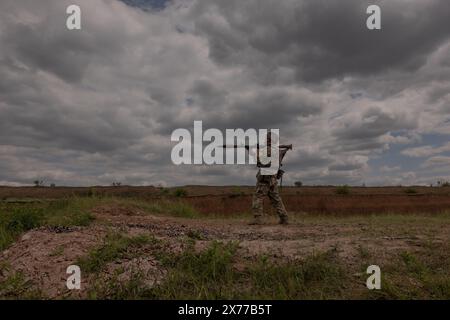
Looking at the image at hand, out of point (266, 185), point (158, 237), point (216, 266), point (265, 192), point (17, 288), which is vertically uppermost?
point (266, 185)

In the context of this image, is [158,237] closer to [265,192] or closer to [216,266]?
[216,266]

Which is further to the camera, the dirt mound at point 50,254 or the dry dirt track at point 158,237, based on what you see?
the dry dirt track at point 158,237

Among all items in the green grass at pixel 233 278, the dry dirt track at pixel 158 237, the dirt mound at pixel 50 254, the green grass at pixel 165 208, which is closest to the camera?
the green grass at pixel 233 278

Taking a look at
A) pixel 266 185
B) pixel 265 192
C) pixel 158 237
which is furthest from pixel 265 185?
pixel 158 237

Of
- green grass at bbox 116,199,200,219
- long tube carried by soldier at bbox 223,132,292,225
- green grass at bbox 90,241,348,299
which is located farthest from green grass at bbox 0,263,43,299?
green grass at bbox 116,199,200,219

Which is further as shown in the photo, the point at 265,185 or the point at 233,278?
the point at 265,185

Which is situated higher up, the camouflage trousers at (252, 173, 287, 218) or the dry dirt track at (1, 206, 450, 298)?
the camouflage trousers at (252, 173, 287, 218)

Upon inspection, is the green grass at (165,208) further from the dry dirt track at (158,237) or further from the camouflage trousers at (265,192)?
the dry dirt track at (158,237)

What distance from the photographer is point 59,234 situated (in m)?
5.77

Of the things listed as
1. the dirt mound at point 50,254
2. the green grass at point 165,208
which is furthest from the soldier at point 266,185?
the dirt mound at point 50,254

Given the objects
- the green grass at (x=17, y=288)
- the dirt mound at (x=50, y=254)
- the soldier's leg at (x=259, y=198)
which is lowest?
the green grass at (x=17, y=288)

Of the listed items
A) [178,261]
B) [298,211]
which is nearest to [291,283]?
[178,261]

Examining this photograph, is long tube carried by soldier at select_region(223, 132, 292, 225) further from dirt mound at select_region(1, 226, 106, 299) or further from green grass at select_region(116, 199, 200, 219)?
dirt mound at select_region(1, 226, 106, 299)
